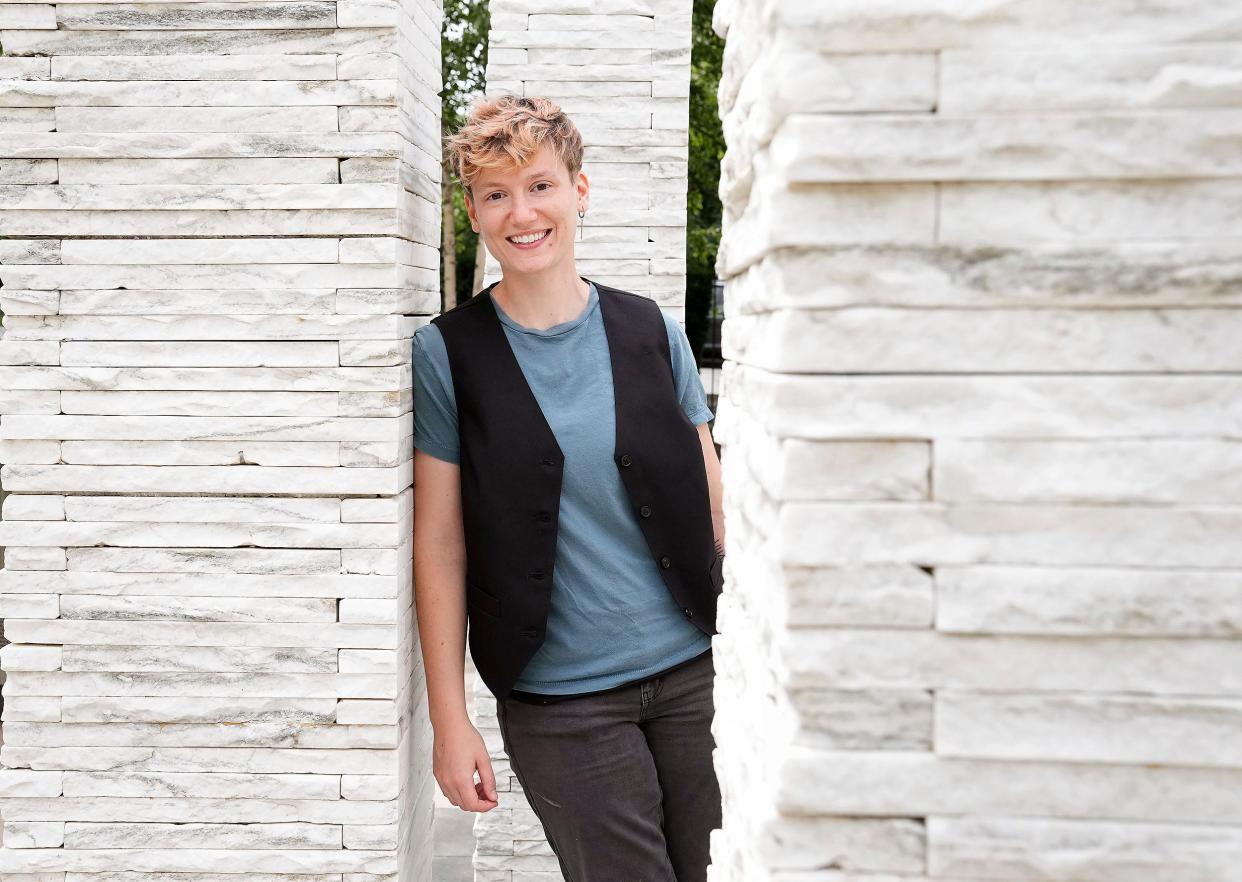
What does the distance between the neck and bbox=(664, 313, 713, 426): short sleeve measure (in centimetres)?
22

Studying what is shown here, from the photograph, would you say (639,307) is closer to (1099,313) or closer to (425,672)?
(425,672)

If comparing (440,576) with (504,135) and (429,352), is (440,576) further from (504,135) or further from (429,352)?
(504,135)

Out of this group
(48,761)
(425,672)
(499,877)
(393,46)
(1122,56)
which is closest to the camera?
(1122,56)

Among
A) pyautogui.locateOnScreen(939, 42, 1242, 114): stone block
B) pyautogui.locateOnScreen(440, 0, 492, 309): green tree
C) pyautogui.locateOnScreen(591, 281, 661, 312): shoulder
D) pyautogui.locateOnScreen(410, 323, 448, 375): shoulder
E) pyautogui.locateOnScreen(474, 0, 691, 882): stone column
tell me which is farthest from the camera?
pyautogui.locateOnScreen(440, 0, 492, 309): green tree

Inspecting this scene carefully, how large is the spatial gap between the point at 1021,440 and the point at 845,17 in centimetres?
35

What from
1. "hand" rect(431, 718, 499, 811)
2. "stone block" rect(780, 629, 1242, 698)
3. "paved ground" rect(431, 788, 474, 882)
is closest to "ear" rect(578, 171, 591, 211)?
"hand" rect(431, 718, 499, 811)

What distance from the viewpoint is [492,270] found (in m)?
3.85

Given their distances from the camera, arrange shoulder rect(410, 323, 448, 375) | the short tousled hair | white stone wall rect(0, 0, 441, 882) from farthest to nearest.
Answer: shoulder rect(410, 323, 448, 375)
the short tousled hair
white stone wall rect(0, 0, 441, 882)

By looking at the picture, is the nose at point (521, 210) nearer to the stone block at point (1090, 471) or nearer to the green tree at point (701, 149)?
the stone block at point (1090, 471)

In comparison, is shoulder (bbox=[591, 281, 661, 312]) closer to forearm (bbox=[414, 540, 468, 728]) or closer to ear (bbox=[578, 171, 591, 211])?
ear (bbox=[578, 171, 591, 211])

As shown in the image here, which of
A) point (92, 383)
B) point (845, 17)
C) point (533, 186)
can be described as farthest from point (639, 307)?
point (845, 17)

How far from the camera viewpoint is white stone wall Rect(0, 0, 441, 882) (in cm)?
212

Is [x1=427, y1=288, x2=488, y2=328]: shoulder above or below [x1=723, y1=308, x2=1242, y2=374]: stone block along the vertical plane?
above

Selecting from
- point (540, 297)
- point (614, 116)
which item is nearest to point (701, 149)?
point (614, 116)
